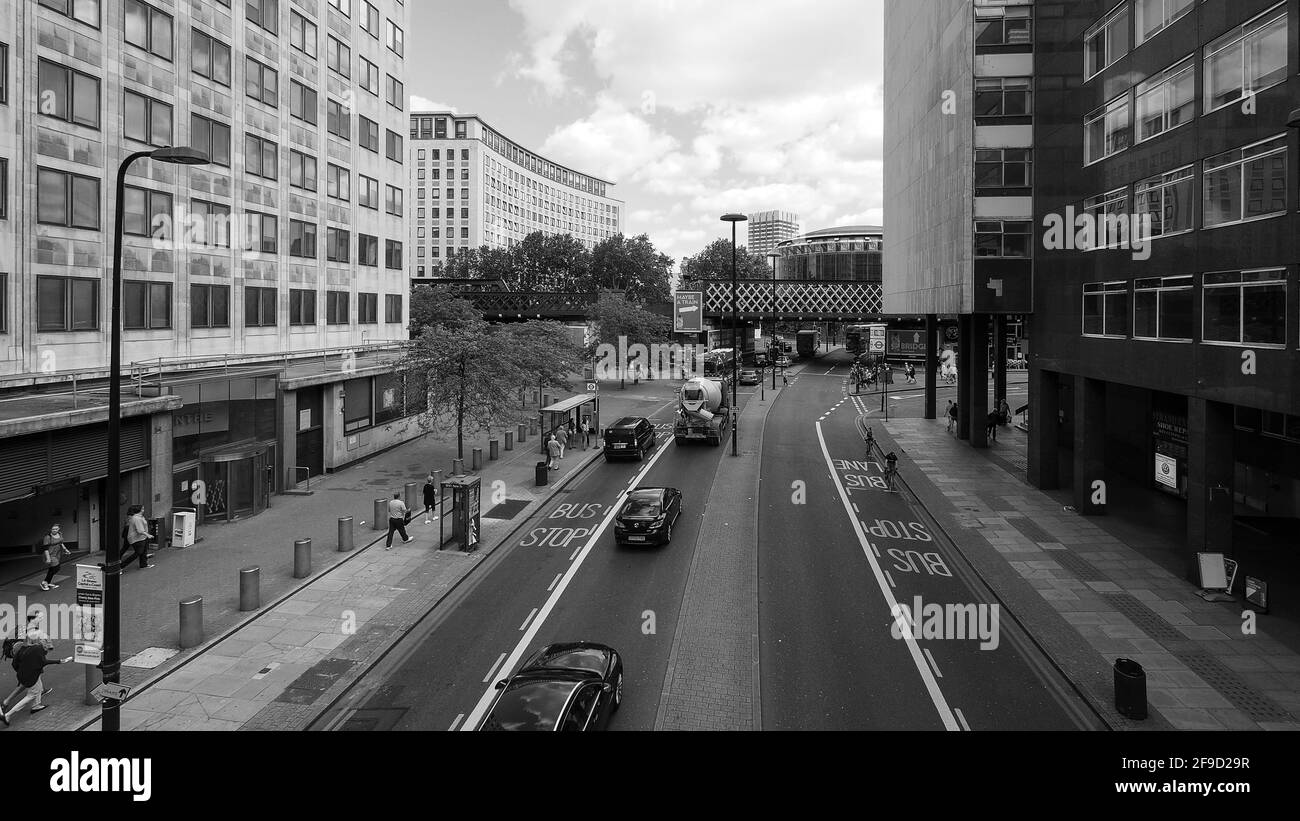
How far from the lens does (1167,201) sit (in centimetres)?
2252

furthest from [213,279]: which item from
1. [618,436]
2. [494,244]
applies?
[494,244]

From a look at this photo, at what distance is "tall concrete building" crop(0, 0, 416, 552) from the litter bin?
Answer: 53.9ft

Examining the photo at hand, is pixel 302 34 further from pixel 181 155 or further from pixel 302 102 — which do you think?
pixel 181 155

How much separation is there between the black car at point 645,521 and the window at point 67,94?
2180 centimetres

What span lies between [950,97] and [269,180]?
32408 mm

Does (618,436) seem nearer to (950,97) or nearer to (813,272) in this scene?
(950,97)

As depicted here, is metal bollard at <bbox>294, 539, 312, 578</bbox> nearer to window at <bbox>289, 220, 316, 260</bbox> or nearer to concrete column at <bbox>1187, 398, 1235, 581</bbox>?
window at <bbox>289, 220, 316, 260</bbox>

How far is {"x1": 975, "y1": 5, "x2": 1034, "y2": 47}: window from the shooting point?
1348 inches

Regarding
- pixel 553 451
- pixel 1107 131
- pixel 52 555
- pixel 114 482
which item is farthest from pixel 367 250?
pixel 1107 131

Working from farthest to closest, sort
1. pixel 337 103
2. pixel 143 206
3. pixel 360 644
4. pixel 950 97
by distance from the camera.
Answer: pixel 337 103 → pixel 950 97 → pixel 143 206 → pixel 360 644

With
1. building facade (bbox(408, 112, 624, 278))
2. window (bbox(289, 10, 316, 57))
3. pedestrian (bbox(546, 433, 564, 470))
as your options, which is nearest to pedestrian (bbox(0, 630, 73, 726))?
pedestrian (bbox(546, 433, 564, 470))

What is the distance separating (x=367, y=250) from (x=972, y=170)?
32.0 meters

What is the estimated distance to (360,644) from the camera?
16.2m

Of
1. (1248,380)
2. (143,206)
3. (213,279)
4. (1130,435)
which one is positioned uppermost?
(143,206)
